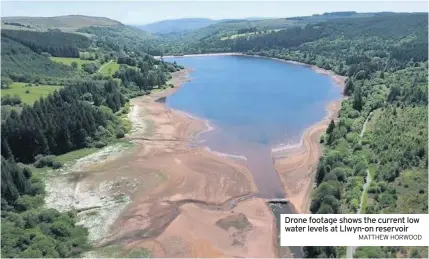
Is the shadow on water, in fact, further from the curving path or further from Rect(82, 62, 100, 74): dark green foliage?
Rect(82, 62, 100, 74): dark green foliage

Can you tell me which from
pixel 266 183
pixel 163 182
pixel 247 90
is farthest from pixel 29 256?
pixel 247 90

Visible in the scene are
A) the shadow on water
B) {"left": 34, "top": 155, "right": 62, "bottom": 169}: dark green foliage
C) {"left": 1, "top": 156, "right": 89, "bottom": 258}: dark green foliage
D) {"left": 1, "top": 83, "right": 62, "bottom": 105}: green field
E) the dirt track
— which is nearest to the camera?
{"left": 1, "top": 156, "right": 89, "bottom": 258}: dark green foliage

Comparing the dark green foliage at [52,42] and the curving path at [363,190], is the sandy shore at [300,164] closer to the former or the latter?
the curving path at [363,190]

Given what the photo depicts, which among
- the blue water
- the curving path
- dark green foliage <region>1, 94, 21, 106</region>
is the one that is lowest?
the blue water

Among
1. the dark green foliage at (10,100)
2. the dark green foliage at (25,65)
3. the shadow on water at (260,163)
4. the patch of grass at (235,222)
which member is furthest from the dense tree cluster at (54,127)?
the patch of grass at (235,222)

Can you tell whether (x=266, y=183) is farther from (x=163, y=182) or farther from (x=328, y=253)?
(x=328, y=253)

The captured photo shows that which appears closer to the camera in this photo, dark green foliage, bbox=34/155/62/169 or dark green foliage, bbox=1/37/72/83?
dark green foliage, bbox=34/155/62/169

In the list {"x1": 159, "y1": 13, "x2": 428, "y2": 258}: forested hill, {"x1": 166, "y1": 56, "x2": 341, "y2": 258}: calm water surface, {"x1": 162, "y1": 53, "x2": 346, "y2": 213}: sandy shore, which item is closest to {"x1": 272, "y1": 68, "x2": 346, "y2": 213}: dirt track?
{"x1": 162, "y1": 53, "x2": 346, "y2": 213}: sandy shore
